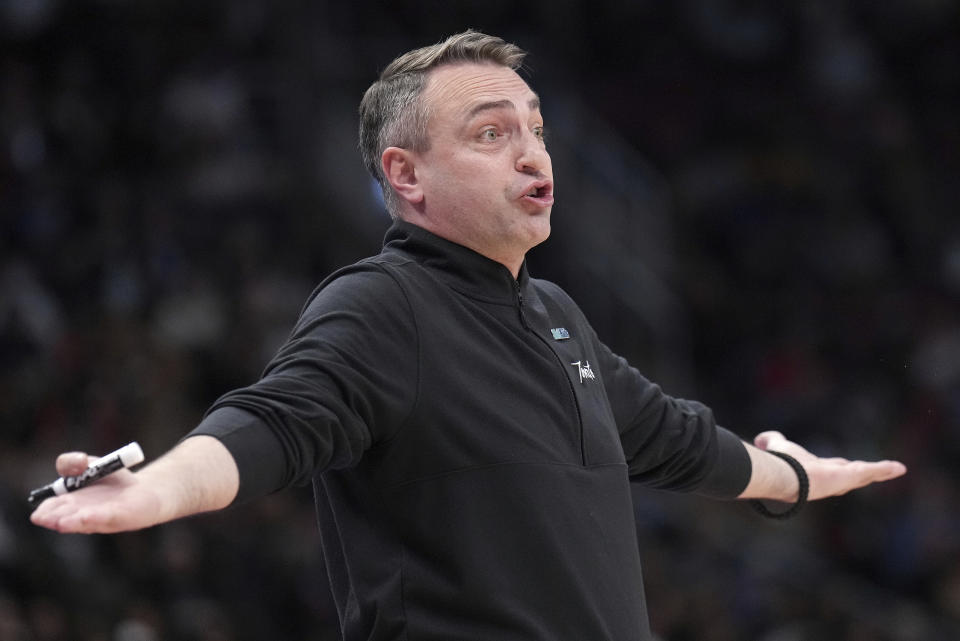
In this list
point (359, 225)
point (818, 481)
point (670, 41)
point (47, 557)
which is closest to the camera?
point (818, 481)

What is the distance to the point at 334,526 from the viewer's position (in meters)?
2.70

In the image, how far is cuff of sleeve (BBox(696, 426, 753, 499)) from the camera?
11.0 feet

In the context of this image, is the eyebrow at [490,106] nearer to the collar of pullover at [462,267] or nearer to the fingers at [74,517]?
the collar of pullover at [462,267]

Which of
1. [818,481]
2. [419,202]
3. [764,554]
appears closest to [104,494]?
[419,202]

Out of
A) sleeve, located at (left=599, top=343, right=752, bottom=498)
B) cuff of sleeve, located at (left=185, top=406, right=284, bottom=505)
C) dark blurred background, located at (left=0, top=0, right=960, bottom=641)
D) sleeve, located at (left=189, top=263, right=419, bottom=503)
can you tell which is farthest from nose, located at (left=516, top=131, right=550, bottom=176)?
dark blurred background, located at (left=0, top=0, right=960, bottom=641)

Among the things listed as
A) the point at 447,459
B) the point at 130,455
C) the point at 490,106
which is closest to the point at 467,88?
the point at 490,106

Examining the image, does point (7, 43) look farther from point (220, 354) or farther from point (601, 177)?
point (601, 177)

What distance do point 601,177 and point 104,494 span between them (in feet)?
Result: 26.3

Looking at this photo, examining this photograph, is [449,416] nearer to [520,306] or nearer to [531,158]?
[520,306]

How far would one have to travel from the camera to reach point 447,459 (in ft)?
8.27

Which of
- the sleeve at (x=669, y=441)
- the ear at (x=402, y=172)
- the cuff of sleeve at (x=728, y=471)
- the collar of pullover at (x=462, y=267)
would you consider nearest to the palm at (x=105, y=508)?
the collar of pullover at (x=462, y=267)

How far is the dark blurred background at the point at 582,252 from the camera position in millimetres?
7578

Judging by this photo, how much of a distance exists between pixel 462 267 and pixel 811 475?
4.06ft

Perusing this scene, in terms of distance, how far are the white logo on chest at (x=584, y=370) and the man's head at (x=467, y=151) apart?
24 cm
